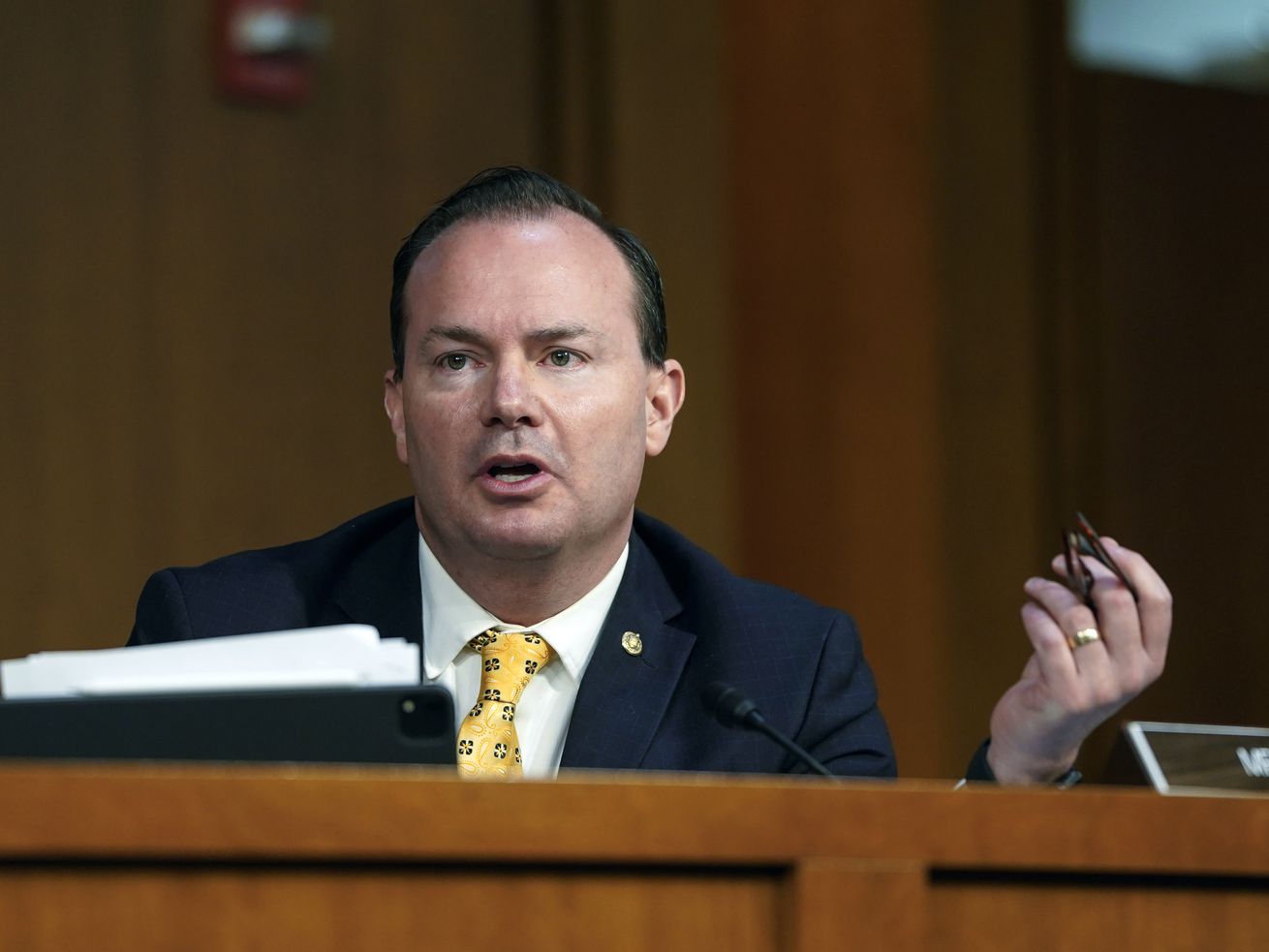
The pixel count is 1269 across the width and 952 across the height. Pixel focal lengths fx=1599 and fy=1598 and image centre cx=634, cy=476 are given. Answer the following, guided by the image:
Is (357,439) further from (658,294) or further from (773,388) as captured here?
(658,294)

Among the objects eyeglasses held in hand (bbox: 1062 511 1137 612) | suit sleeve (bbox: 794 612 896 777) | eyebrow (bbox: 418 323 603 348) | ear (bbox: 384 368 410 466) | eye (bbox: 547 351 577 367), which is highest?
eyebrow (bbox: 418 323 603 348)

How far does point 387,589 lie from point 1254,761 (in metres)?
0.94

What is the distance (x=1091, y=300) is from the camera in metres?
3.48

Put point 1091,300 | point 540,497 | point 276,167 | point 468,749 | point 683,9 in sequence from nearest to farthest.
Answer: point 468,749 → point 540,497 → point 276,167 → point 683,9 → point 1091,300

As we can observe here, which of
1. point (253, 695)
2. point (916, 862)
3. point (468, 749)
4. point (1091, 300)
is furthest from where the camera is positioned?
point (1091, 300)

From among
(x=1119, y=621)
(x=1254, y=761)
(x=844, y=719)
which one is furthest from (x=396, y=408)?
(x=1254, y=761)

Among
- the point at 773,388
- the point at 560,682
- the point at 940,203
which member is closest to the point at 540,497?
the point at 560,682

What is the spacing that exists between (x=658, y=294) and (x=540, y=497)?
358 millimetres

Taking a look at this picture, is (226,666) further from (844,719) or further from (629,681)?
(844,719)

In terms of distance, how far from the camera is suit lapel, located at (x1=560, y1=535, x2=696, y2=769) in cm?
166

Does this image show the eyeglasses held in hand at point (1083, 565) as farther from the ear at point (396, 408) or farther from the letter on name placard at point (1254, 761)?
the ear at point (396, 408)

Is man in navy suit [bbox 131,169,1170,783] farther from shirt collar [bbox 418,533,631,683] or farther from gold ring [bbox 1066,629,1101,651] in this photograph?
gold ring [bbox 1066,629,1101,651]

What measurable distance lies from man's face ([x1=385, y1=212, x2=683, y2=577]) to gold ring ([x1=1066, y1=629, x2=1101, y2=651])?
556mm

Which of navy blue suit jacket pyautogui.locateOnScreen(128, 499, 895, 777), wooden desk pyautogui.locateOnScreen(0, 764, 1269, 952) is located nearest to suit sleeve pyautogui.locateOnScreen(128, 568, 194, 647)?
navy blue suit jacket pyautogui.locateOnScreen(128, 499, 895, 777)
